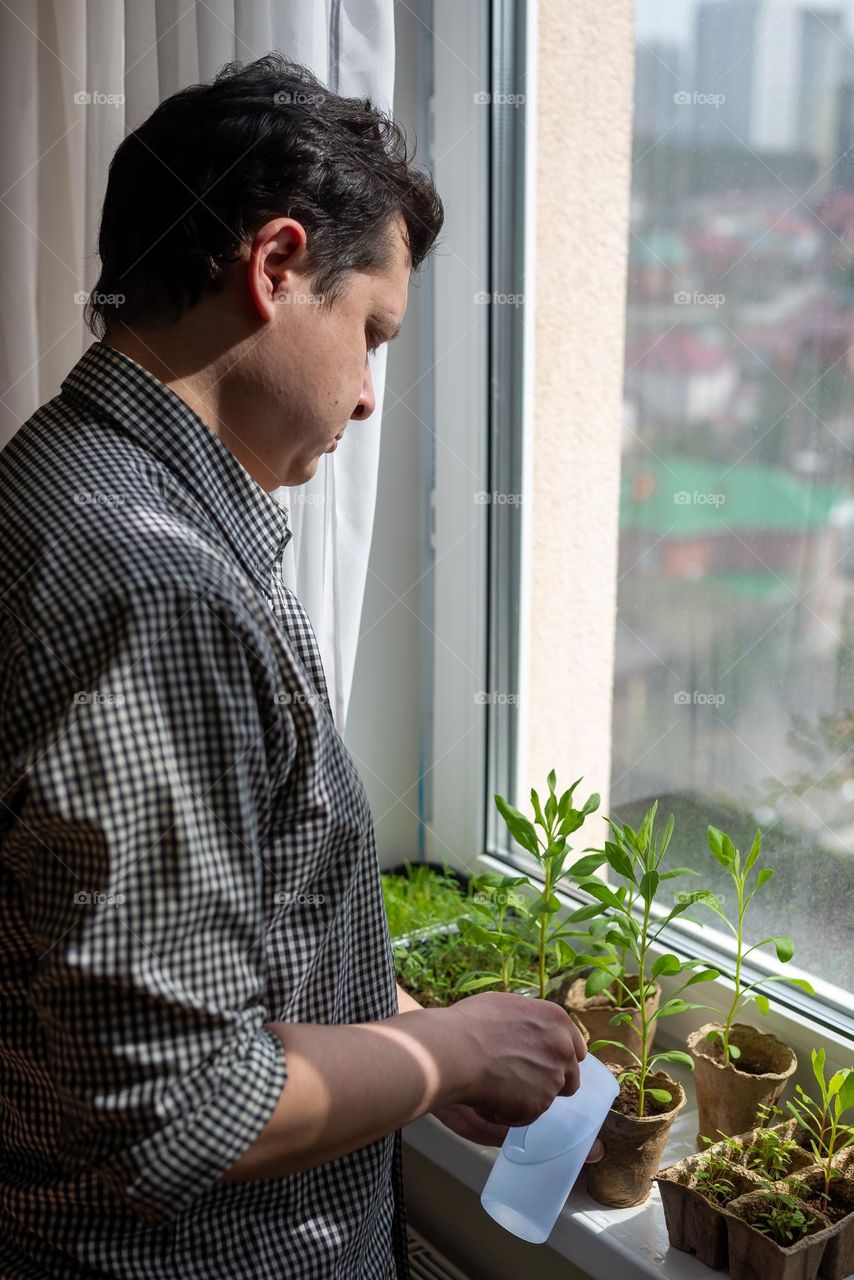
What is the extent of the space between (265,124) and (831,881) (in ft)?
2.86

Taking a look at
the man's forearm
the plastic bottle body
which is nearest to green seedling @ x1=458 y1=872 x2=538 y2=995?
the plastic bottle body

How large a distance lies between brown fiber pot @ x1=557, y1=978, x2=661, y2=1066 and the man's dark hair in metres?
0.77

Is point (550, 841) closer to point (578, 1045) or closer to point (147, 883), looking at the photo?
point (578, 1045)

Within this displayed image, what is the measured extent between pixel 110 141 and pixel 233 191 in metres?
0.46

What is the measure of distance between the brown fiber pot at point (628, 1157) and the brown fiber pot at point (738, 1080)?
0.13 feet

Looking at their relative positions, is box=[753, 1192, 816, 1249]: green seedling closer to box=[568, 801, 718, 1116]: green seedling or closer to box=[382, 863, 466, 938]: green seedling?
box=[568, 801, 718, 1116]: green seedling

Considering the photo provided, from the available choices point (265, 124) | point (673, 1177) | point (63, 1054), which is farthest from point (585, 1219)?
point (265, 124)

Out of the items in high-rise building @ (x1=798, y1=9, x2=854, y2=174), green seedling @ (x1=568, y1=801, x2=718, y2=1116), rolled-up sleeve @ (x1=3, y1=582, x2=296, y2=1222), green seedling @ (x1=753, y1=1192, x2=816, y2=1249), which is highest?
high-rise building @ (x1=798, y1=9, x2=854, y2=174)

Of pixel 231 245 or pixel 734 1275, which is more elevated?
pixel 231 245

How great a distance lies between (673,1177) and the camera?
3.17 ft

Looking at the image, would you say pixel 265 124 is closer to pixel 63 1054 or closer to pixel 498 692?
pixel 63 1054

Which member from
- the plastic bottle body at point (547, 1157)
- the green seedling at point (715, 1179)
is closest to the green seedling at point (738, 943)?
the green seedling at point (715, 1179)

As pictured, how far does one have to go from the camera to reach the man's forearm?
0.60 meters

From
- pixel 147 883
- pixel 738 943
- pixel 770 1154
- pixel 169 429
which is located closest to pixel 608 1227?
pixel 770 1154
